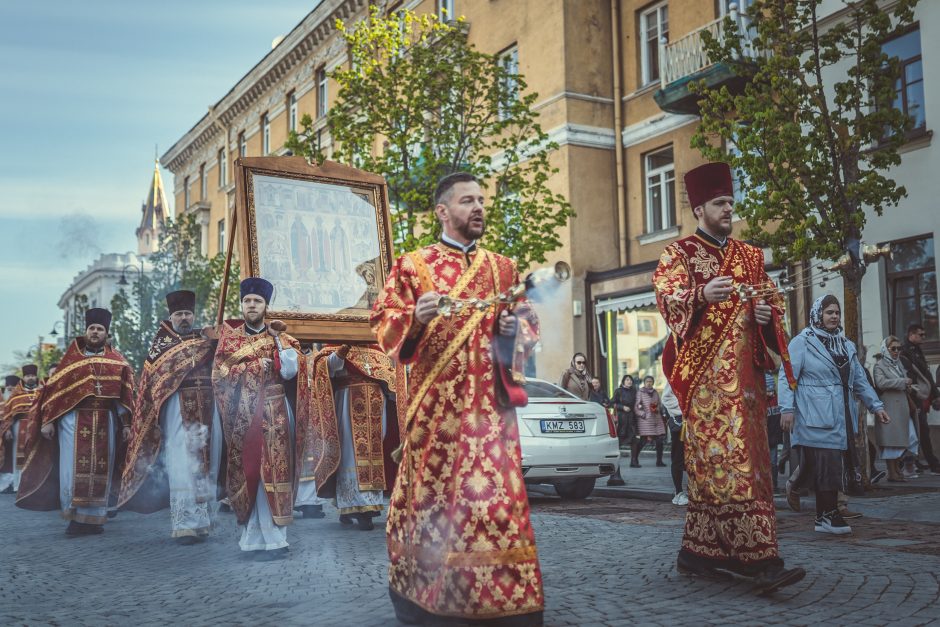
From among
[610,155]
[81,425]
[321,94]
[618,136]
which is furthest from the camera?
[321,94]

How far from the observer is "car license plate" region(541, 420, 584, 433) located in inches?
471

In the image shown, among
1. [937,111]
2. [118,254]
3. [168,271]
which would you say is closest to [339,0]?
[168,271]

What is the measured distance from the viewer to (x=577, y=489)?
12523mm

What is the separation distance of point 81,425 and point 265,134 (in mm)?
33608

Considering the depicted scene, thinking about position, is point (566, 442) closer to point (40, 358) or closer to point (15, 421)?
point (15, 421)

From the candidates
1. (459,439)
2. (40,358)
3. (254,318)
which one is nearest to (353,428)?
(254,318)

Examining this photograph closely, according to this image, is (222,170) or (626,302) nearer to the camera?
(626,302)

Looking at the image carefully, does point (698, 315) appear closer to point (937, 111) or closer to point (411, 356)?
point (411, 356)

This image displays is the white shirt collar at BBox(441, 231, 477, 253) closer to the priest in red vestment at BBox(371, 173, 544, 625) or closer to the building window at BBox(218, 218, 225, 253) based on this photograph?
the priest in red vestment at BBox(371, 173, 544, 625)

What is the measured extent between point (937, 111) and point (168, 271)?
79.7 feet

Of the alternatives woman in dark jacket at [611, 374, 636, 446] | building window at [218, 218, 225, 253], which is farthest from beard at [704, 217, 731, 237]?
building window at [218, 218, 225, 253]

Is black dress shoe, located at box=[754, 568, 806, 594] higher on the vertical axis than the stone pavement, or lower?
higher

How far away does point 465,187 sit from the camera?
5008 mm

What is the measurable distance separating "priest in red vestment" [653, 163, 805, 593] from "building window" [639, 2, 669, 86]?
18.2m
